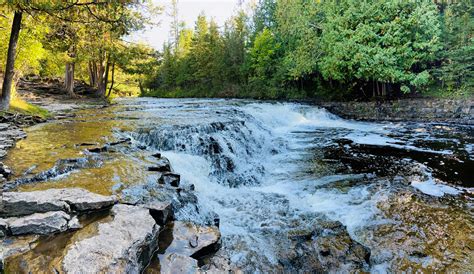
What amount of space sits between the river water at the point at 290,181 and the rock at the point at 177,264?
2.19ft

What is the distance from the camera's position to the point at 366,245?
14.3 feet

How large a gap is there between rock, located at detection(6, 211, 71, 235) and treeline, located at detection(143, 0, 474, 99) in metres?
16.5

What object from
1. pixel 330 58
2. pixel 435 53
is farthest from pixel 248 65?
pixel 435 53

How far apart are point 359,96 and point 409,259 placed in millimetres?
17714

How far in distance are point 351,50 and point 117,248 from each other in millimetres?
16993

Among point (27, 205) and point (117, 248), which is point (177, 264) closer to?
point (117, 248)

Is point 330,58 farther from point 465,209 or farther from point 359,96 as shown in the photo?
point 465,209

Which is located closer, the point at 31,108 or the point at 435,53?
the point at 31,108

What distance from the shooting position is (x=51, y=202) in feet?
10.6

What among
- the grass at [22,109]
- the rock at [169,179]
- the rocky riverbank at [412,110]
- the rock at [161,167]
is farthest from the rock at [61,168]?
the rocky riverbank at [412,110]

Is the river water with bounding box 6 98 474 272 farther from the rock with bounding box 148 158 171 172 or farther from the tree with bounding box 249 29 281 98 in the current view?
the tree with bounding box 249 29 281 98

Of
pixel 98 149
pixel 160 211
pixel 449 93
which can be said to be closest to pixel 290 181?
pixel 160 211

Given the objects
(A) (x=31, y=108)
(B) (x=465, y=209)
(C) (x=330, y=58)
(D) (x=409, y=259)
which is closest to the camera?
(D) (x=409, y=259)

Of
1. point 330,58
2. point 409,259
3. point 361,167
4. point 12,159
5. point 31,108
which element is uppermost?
point 330,58
